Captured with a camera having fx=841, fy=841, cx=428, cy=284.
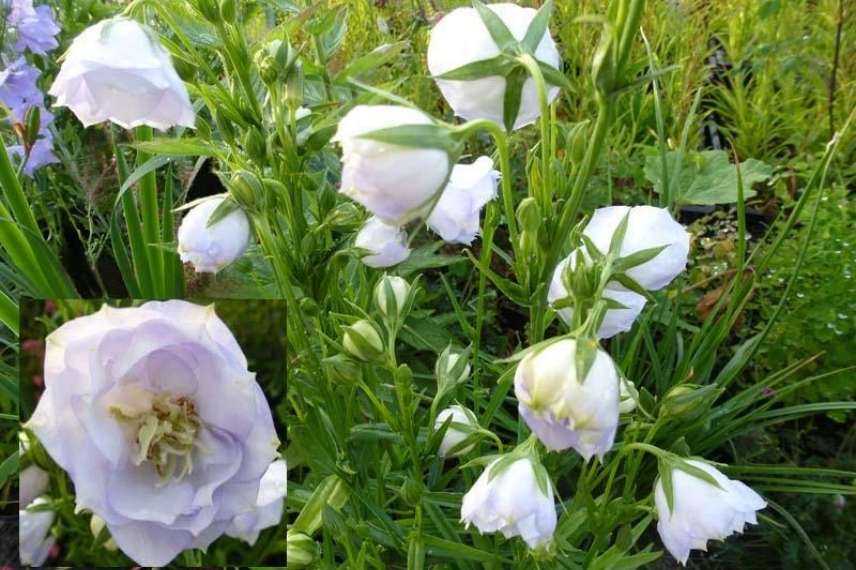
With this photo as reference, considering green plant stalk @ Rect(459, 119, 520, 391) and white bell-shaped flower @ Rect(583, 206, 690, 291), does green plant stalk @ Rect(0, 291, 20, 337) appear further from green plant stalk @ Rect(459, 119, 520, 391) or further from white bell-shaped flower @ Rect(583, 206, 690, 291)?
white bell-shaped flower @ Rect(583, 206, 690, 291)

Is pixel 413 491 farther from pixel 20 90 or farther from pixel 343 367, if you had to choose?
pixel 20 90

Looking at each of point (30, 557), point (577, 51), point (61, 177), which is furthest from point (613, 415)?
point (577, 51)

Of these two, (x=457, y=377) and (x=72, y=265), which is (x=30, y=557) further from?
(x=72, y=265)

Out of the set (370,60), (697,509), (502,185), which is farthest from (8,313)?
(697,509)

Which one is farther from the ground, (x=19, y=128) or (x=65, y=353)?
(x=65, y=353)

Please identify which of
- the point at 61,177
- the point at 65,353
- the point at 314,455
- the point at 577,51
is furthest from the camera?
the point at 577,51

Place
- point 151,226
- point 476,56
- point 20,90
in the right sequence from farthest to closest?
1. point 20,90
2. point 151,226
3. point 476,56

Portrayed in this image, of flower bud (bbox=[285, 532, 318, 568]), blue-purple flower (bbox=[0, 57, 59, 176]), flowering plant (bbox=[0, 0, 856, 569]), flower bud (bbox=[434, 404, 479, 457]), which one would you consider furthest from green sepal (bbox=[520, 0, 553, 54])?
blue-purple flower (bbox=[0, 57, 59, 176])
